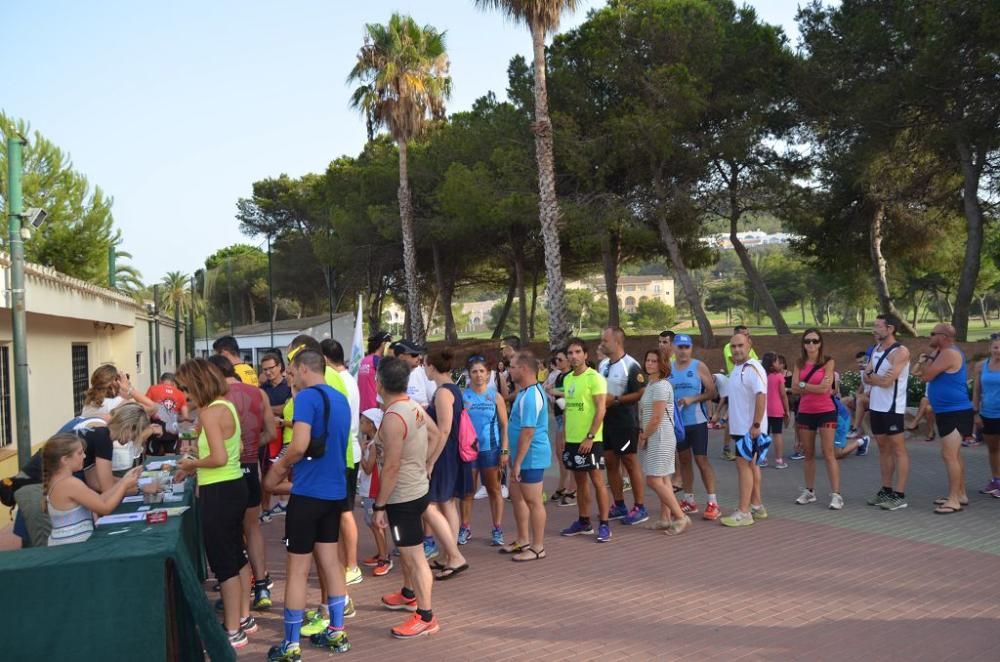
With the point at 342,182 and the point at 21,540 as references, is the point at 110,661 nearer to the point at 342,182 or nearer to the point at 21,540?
the point at 21,540

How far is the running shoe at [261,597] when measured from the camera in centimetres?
582

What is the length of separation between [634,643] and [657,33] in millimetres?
22437

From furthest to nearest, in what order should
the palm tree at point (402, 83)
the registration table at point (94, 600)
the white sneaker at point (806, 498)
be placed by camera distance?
the palm tree at point (402, 83), the white sneaker at point (806, 498), the registration table at point (94, 600)

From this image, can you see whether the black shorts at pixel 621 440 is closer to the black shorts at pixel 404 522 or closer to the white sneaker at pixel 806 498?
the white sneaker at pixel 806 498

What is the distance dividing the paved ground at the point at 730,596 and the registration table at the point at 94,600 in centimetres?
114

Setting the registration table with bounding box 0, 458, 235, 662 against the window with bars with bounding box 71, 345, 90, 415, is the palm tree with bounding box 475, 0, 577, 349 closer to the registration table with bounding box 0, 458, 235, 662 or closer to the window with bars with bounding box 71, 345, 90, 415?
the window with bars with bounding box 71, 345, 90, 415

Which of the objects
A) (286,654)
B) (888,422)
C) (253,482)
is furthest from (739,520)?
(286,654)

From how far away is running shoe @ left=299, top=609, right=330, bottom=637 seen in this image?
17.3ft

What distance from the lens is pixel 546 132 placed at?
20969 millimetres

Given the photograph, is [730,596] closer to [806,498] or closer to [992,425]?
[806,498]

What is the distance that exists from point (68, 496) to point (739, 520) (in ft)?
18.6

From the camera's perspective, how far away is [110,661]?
3.90 meters

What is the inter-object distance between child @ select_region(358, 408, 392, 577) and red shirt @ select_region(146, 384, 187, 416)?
250cm

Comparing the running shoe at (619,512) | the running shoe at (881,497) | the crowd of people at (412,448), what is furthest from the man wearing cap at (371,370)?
the running shoe at (881,497)
